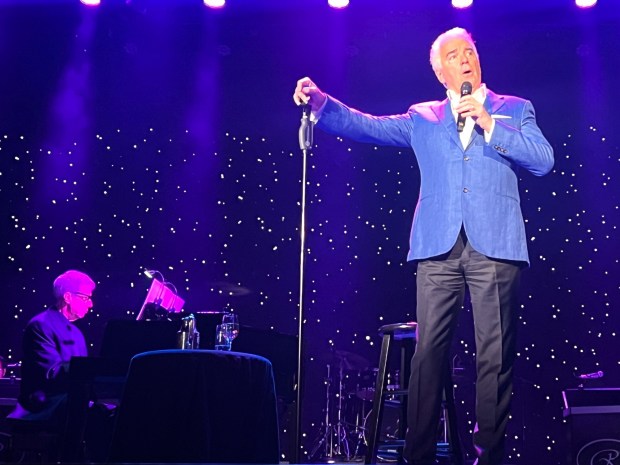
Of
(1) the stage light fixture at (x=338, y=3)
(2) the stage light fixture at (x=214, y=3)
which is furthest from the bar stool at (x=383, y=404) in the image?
(2) the stage light fixture at (x=214, y=3)

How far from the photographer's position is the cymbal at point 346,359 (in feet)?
19.6

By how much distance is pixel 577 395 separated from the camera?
4.30m

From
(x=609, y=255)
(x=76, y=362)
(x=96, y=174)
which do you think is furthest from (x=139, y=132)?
(x=609, y=255)

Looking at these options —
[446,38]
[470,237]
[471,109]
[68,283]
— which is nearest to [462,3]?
[446,38]

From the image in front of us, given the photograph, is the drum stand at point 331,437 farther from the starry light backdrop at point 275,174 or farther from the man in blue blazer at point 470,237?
the man in blue blazer at point 470,237

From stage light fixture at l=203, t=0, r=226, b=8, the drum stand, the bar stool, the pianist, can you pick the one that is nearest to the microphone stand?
the bar stool

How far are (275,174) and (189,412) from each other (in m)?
4.28

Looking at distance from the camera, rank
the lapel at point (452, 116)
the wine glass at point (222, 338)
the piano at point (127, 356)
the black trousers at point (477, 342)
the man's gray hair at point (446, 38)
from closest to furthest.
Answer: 1. the black trousers at point (477, 342)
2. the lapel at point (452, 116)
3. the man's gray hair at point (446, 38)
4. the piano at point (127, 356)
5. the wine glass at point (222, 338)

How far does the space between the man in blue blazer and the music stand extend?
1.88 m

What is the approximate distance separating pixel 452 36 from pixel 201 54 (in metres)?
3.17

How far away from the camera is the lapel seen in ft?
10.0

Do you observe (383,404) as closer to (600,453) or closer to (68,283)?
(600,453)

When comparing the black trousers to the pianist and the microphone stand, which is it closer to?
the microphone stand

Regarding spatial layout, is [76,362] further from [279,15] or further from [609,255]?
[609,255]
